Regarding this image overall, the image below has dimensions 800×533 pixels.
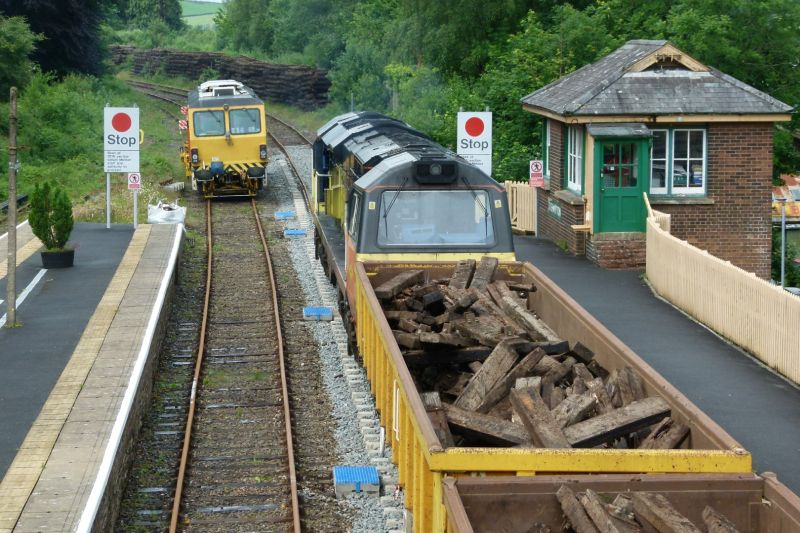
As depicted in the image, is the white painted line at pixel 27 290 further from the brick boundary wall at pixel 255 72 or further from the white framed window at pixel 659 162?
the brick boundary wall at pixel 255 72

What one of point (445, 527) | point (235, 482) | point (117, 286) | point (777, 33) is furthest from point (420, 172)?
point (777, 33)

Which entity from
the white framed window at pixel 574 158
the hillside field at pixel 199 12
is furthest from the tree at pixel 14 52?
the hillside field at pixel 199 12

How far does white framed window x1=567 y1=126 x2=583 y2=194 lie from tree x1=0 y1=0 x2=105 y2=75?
26.0m

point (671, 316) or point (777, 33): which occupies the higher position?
point (777, 33)

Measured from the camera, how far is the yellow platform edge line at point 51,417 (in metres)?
9.49

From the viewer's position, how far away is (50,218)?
19688 mm

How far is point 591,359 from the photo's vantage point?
9414mm

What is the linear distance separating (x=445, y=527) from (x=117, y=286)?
41.6ft

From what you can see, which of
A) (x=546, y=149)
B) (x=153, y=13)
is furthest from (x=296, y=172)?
(x=153, y=13)

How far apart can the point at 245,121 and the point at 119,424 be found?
64.3 ft

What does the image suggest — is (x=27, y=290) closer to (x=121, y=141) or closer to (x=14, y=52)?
(x=121, y=141)

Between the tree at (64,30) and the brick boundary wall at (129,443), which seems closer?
the brick boundary wall at (129,443)

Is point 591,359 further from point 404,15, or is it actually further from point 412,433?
point 404,15

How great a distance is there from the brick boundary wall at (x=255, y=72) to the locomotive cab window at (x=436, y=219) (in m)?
36.4
